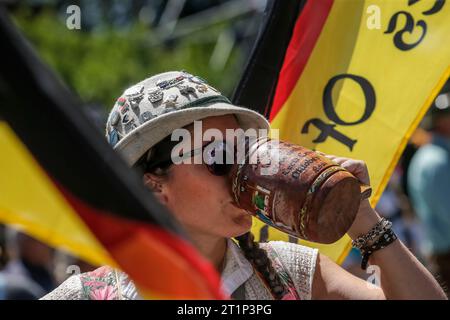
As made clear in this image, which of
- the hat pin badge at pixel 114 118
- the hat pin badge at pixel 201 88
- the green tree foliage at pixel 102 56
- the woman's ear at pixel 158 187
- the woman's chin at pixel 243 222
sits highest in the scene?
the hat pin badge at pixel 201 88

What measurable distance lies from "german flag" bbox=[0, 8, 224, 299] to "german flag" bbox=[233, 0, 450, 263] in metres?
1.63

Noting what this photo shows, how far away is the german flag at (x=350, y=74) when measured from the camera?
292 cm

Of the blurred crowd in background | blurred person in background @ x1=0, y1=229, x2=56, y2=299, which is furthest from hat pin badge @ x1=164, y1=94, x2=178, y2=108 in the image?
blurred person in background @ x1=0, y1=229, x2=56, y2=299

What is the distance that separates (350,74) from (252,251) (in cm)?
92

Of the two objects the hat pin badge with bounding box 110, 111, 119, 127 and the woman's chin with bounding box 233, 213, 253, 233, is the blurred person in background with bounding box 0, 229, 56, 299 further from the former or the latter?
the woman's chin with bounding box 233, 213, 253, 233

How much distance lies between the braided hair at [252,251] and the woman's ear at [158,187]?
0.04 ft

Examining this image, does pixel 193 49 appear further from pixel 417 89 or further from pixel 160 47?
pixel 417 89

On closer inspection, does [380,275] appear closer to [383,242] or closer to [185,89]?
[383,242]

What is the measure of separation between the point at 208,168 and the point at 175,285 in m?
0.94

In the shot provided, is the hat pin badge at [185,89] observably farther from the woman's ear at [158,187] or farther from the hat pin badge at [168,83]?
the woman's ear at [158,187]

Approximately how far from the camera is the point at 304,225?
6.40ft

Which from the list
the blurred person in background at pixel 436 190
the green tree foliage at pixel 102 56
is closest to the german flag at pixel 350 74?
the blurred person in background at pixel 436 190

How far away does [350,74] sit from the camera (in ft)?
9.95

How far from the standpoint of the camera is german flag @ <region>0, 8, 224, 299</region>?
4.11 feet
